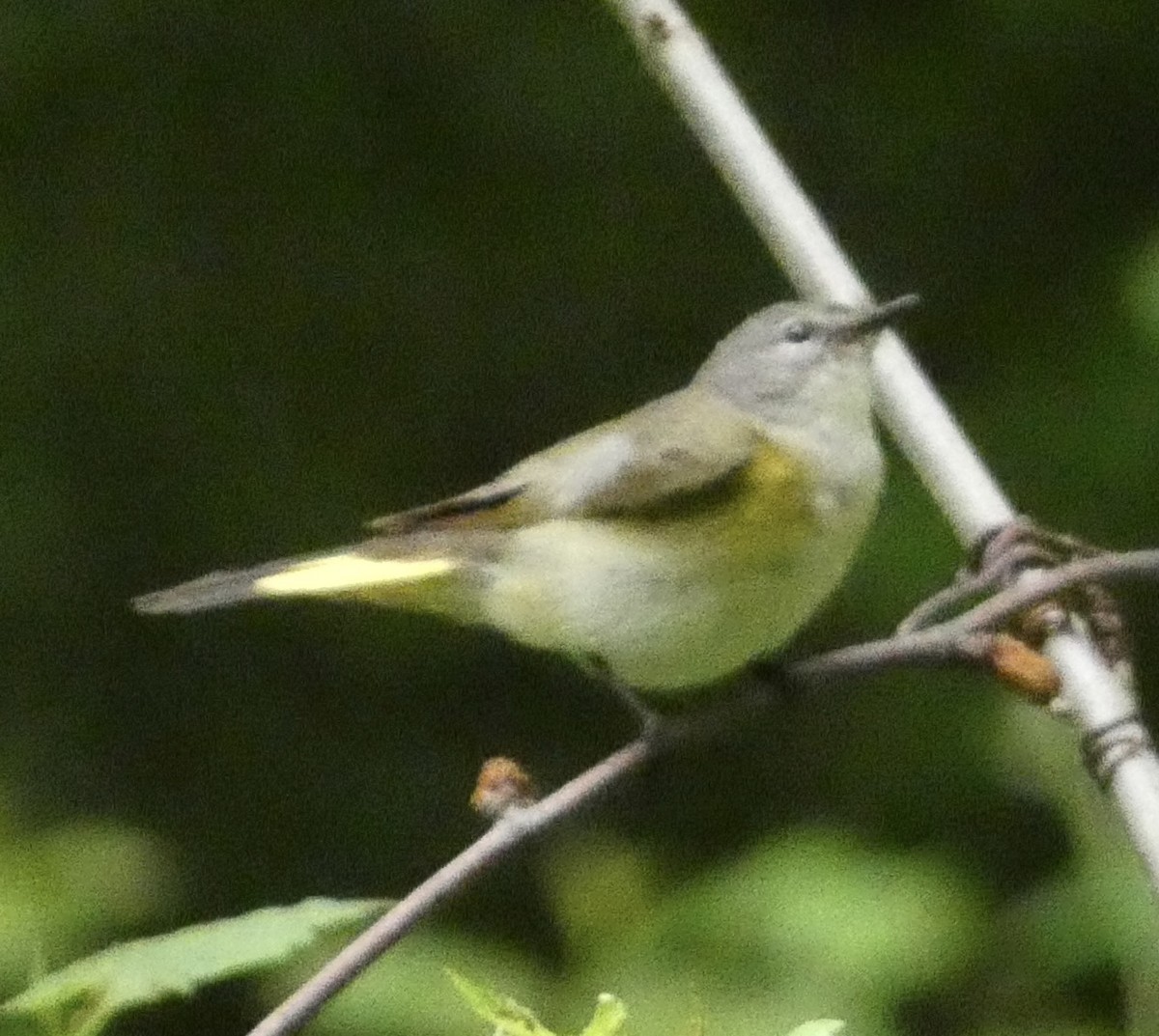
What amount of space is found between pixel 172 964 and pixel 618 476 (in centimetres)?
51

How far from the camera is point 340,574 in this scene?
1.02 m

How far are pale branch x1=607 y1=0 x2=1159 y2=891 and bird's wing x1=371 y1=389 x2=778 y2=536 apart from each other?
11 centimetres

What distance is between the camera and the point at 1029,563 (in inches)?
34.8

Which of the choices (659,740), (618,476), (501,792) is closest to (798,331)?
(618,476)

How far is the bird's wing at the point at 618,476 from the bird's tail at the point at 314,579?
3 cm

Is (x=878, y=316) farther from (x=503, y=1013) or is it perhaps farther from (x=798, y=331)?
(x=503, y=1013)

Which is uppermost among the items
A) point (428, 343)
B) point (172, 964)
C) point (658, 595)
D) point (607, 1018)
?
point (428, 343)

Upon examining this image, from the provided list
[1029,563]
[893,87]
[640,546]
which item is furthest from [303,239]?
[1029,563]

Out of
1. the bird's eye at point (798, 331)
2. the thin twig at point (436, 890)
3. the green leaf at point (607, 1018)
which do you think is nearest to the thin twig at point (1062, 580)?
the thin twig at point (436, 890)

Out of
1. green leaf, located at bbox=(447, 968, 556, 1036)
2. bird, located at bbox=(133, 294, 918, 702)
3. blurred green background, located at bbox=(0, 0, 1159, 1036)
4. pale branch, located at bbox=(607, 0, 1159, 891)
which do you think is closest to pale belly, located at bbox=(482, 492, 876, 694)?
bird, located at bbox=(133, 294, 918, 702)

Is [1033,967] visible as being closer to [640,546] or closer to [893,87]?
[640,546]

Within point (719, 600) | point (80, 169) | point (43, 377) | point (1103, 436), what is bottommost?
point (719, 600)

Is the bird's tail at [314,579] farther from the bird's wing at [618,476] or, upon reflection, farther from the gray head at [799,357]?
the gray head at [799,357]

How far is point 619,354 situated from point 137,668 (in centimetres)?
59
